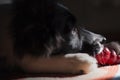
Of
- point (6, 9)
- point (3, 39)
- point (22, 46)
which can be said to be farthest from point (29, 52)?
point (6, 9)

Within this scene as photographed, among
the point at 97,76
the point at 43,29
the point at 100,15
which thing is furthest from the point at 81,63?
the point at 100,15

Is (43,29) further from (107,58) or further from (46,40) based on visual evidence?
(107,58)

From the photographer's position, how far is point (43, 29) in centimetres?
124

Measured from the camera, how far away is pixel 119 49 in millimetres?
1369

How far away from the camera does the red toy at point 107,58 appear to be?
1329 mm

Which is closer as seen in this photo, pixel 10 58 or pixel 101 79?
pixel 101 79

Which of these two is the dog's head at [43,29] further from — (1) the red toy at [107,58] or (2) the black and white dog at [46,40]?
(1) the red toy at [107,58]

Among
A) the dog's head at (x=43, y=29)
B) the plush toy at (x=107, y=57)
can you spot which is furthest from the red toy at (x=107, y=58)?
the dog's head at (x=43, y=29)

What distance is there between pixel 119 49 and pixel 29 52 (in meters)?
0.43

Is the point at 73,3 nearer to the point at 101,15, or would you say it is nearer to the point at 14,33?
the point at 101,15

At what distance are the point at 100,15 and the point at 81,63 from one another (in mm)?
471

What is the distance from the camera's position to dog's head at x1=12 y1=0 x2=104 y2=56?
4.07 feet

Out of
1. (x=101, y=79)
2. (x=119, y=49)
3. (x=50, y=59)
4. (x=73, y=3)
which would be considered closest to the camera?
(x=101, y=79)

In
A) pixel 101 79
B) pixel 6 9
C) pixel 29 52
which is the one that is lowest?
pixel 101 79
